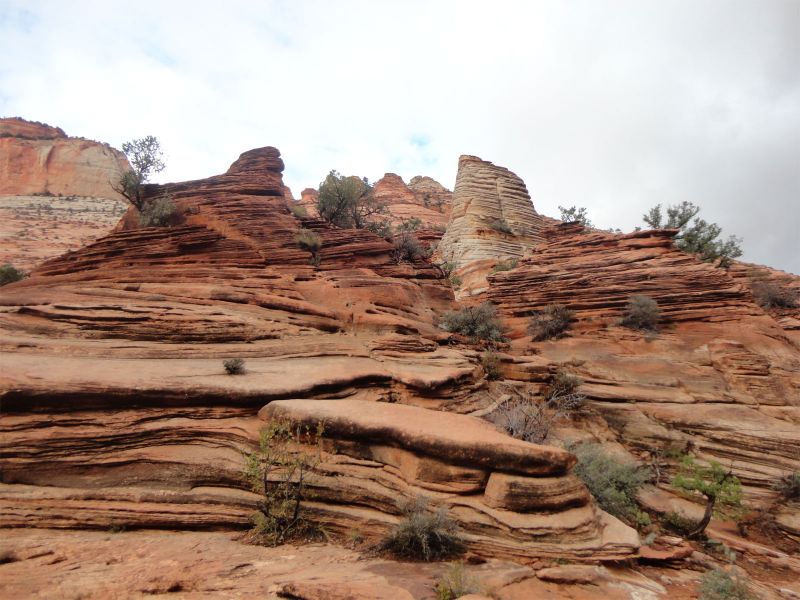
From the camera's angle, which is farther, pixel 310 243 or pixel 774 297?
pixel 774 297

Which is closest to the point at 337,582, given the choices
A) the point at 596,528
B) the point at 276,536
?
the point at 276,536

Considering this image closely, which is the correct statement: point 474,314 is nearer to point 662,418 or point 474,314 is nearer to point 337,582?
point 662,418

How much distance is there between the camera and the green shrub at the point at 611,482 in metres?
9.24

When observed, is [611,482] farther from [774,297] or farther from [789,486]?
[774,297]

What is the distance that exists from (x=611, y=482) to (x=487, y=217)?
28650 millimetres

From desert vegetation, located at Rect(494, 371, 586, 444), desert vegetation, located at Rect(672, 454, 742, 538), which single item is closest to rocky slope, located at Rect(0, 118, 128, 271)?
desert vegetation, located at Rect(494, 371, 586, 444)

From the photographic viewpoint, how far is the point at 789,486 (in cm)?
1114

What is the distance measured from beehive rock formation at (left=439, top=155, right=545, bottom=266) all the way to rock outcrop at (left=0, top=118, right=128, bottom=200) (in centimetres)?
5812

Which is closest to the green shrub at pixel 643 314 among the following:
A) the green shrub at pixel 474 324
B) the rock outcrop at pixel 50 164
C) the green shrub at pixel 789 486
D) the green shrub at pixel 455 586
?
the green shrub at pixel 474 324

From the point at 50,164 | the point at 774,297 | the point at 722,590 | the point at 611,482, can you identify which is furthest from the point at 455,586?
the point at 50,164

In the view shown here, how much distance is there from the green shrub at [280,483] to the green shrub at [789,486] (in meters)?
13.6

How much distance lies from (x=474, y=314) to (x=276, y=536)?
14109mm

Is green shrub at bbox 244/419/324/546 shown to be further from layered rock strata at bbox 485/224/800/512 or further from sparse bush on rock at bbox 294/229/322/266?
sparse bush on rock at bbox 294/229/322/266

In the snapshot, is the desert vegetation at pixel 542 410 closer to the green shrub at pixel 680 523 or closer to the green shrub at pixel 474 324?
the green shrub at pixel 680 523
